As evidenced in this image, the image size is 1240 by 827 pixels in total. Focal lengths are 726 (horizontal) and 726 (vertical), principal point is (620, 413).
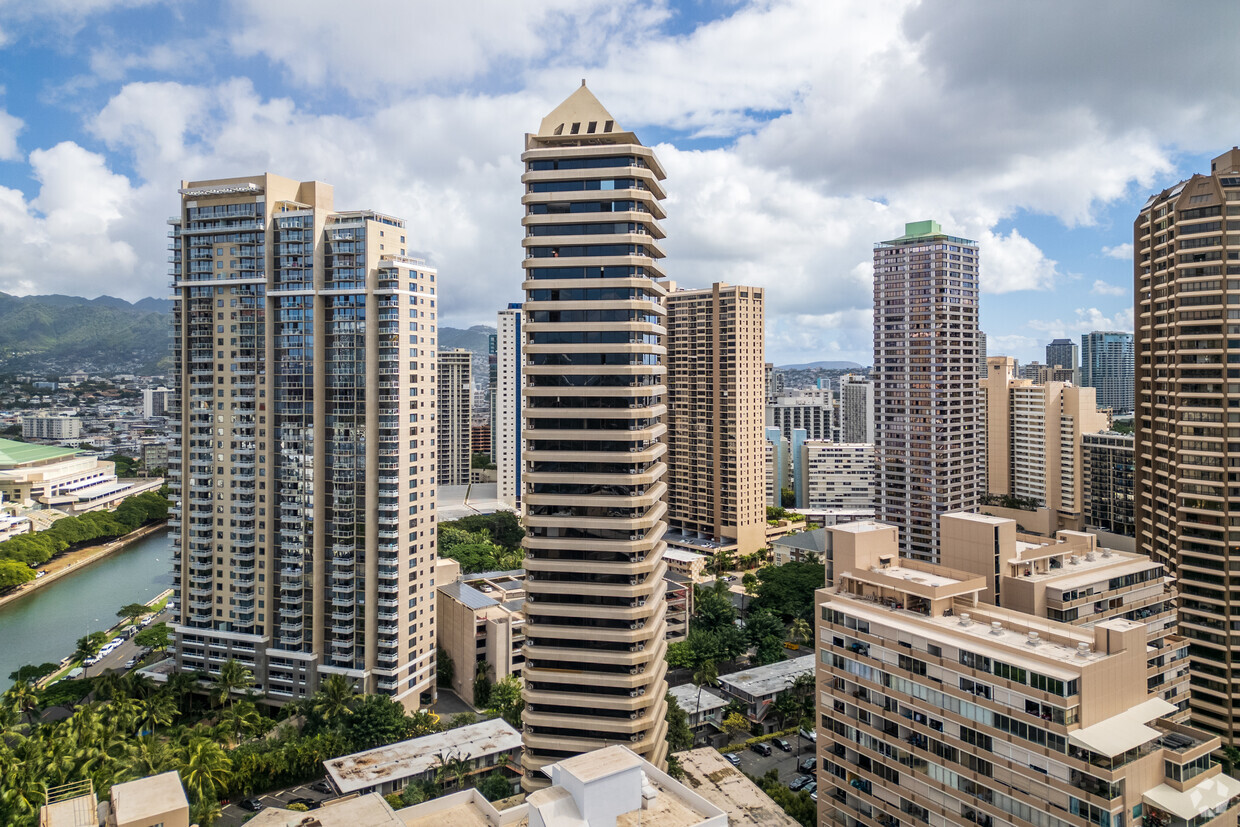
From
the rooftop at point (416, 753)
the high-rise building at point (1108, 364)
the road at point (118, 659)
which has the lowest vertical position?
the road at point (118, 659)

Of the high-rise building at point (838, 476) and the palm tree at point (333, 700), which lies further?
the high-rise building at point (838, 476)

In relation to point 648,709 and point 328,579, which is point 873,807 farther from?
point 328,579

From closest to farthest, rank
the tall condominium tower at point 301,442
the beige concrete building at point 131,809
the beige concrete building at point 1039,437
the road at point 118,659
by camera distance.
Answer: the beige concrete building at point 131,809 → the tall condominium tower at point 301,442 → the road at point 118,659 → the beige concrete building at point 1039,437

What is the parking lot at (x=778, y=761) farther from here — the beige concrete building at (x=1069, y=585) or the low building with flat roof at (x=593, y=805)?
the low building with flat roof at (x=593, y=805)

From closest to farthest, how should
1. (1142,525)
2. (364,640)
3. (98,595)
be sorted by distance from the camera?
1. (364,640)
2. (1142,525)
3. (98,595)

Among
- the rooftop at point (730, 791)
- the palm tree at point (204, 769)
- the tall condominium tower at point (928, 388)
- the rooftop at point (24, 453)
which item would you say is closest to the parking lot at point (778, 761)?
the rooftop at point (730, 791)

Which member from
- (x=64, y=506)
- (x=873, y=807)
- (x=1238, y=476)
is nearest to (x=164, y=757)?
(x=873, y=807)
